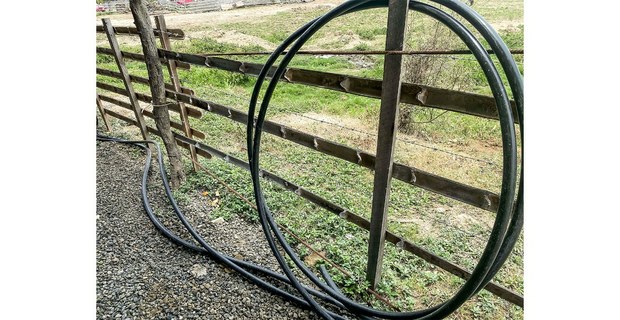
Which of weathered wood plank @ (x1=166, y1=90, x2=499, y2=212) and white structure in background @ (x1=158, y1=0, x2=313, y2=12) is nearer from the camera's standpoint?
weathered wood plank @ (x1=166, y1=90, x2=499, y2=212)

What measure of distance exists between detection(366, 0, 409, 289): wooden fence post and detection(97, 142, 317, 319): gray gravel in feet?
2.14

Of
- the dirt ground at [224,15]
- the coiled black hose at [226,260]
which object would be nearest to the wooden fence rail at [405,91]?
the coiled black hose at [226,260]

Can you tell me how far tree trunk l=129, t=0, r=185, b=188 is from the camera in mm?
3090

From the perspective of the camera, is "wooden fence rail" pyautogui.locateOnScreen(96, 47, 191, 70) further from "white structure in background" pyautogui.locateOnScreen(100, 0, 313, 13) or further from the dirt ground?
"white structure in background" pyautogui.locateOnScreen(100, 0, 313, 13)

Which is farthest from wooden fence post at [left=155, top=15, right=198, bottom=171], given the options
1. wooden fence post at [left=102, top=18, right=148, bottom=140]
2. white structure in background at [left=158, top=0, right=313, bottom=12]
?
white structure in background at [left=158, top=0, right=313, bottom=12]

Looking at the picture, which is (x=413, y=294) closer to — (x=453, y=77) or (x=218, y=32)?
(x=453, y=77)

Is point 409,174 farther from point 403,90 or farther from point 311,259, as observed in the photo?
point 311,259

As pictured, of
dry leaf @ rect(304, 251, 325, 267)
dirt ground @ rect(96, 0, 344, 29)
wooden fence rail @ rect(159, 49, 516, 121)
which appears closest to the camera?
wooden fence rail @ rect(159, 49, 516, 121)

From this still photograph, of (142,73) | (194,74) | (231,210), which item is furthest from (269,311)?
(142,73)

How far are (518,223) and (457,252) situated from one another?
1.75 metres

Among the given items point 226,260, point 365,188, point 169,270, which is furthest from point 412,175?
point 365,188

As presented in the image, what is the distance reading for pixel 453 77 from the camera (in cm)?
605

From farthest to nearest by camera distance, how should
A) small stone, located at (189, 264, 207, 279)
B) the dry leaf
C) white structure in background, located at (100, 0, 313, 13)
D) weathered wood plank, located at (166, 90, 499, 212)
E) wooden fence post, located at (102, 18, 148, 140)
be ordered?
white structure in background, located at (100, 0, 313, 13)
wooden fence post, located at (102, 18, 148, 140)
the dry leaf
small stone, located at (189, 264, 207, 279)
weathered wood plank, located at (166, 90, 499, 212)

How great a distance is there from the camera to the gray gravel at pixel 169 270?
224 centimetres
